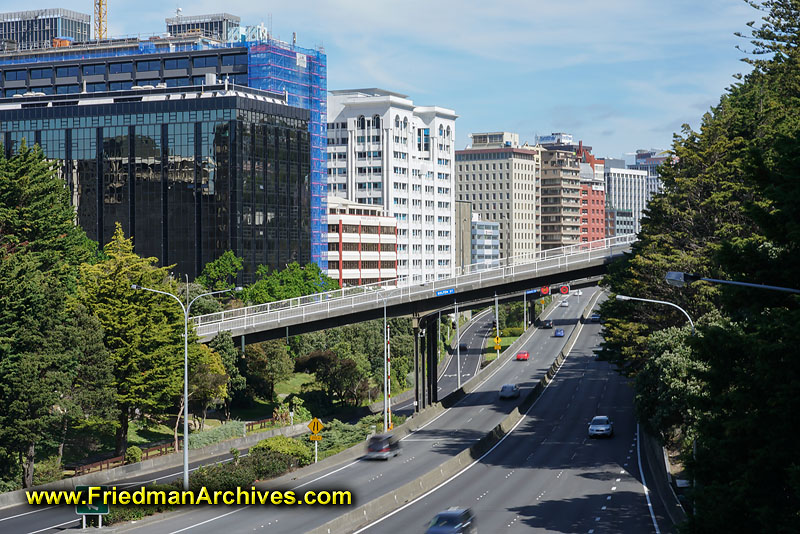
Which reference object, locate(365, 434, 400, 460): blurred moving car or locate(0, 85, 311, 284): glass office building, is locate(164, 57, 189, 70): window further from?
locate(365, 434, 400, 460): blurred moving car

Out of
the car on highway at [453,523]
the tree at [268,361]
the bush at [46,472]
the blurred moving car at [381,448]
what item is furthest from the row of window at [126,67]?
the car on highway at [453,523]

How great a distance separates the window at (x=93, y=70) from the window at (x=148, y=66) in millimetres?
6839

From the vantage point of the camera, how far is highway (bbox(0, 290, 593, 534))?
146 ft

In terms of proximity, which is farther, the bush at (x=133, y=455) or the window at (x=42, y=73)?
the window at (x=42, y=73)

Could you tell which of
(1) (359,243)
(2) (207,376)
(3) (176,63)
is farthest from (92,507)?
(3) (176,63)

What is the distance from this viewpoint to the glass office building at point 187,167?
139 metres

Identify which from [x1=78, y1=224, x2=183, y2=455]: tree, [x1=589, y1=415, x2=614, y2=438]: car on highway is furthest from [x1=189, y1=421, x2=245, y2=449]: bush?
[x1=589, y1=415, x2=614, y2=438]: car on highway

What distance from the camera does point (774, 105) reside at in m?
62.5

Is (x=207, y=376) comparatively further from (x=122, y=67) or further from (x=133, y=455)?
(x=122, y=67)

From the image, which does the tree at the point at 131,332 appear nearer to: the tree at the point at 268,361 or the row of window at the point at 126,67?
the tree at the point at 268,361

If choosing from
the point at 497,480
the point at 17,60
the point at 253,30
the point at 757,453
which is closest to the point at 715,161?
the point at 497,480

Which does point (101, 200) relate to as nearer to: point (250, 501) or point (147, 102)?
point (147, 102)

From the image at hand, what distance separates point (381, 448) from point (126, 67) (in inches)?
5130

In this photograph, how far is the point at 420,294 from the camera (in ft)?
283
